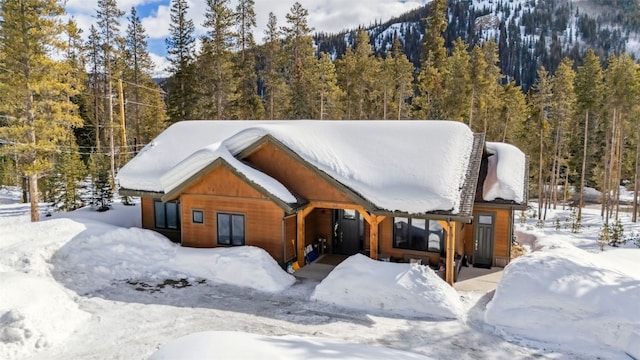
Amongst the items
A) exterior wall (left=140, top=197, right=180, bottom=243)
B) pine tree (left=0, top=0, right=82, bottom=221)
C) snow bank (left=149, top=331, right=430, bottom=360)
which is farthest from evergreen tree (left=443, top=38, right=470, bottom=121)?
snow bank (left=149, top=331, right=430, bottom=360)

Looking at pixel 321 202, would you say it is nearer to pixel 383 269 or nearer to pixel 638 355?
pixel 383 269

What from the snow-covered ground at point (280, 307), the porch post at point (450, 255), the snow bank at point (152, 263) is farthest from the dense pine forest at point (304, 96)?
the porch post at point (450, 255)

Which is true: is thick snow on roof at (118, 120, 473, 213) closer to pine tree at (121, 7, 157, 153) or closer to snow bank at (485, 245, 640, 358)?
snow bank at (485, 245, 640, 358)

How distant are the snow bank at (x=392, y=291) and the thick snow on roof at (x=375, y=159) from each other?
1.98 m

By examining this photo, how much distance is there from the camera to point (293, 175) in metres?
14.8

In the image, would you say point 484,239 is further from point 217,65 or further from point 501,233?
point 217,65

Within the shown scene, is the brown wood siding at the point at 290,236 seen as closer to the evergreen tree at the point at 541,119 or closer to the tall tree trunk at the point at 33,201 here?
the tall tree trunk at the point at 33,201

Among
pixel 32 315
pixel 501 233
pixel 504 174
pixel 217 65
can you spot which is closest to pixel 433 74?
pixel 217 65

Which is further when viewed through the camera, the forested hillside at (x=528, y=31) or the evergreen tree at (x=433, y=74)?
the forested hillside at (x=528, y=31)

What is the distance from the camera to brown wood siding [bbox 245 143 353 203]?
46.9 feet

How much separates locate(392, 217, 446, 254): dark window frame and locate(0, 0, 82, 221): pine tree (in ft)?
50.3

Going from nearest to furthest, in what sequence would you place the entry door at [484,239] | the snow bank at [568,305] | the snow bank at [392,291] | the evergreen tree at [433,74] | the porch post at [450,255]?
the snow bank at [568,305] < the snow bank at [392,291] < the porch post at [450,255] < the entry door at [484,239] < the evergreen tree at [433,74]

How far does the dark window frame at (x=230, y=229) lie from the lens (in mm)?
14636

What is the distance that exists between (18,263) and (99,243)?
2.35 meters
